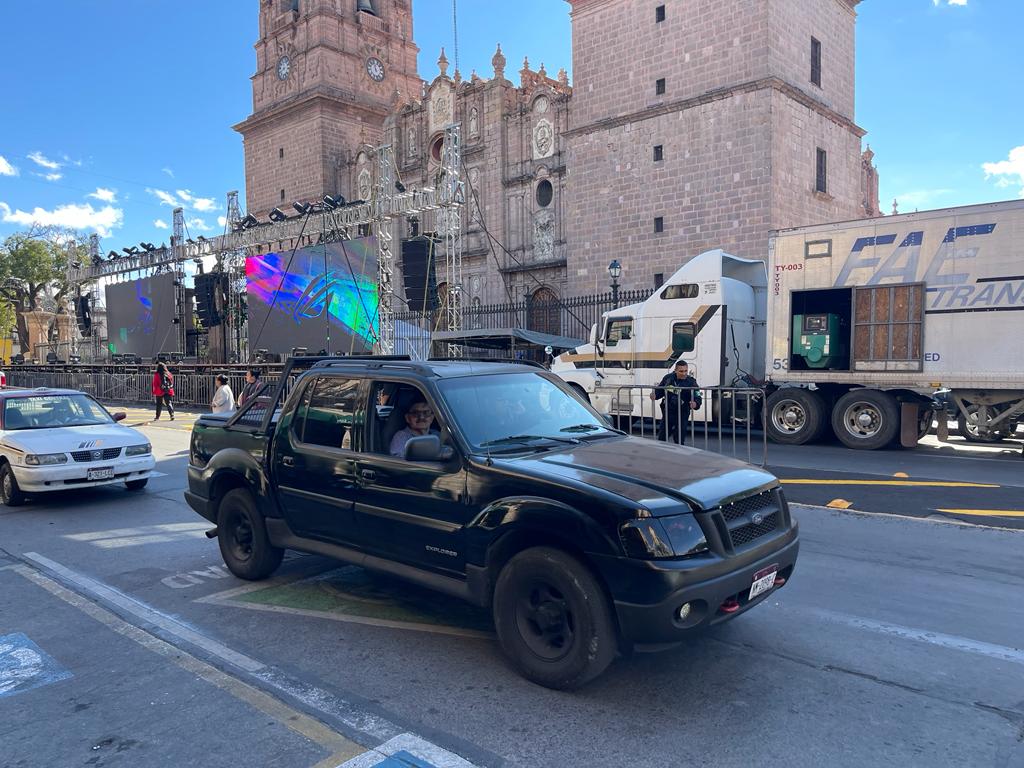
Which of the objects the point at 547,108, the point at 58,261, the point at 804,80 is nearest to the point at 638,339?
the point at 804,80

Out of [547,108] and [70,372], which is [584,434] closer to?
[547,108]

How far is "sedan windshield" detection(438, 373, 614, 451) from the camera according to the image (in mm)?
4281

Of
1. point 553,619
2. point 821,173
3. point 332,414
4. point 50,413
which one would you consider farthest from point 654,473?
point 821,173

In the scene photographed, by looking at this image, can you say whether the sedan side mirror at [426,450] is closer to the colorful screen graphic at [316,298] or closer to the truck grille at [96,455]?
the truck grille at [96,455]

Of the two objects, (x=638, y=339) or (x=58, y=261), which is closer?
(x=638, y=339)

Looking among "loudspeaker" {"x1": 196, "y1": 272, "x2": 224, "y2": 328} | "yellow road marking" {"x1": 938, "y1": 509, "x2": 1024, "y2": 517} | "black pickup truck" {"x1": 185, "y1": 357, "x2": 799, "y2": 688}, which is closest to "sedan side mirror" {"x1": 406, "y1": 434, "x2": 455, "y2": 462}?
"black pickup truck" {"x1": 185, "y1": 357, "x2": 799, "y2": 688}

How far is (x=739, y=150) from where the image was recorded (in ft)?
79.0

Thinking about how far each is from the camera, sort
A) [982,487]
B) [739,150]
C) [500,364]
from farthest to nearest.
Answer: [739,150] < [982,487] < [500,364]

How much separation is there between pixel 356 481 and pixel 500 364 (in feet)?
4.40

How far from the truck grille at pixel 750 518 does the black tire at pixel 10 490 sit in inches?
354

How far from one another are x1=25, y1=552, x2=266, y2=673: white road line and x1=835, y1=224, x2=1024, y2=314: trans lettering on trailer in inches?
486

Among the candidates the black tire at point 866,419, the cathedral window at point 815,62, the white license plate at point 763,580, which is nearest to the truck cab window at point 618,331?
the black tire at point 866,419

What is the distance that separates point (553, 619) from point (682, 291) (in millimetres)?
11954

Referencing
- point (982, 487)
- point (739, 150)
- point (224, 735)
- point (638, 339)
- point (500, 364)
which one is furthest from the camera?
point (739, 150)
